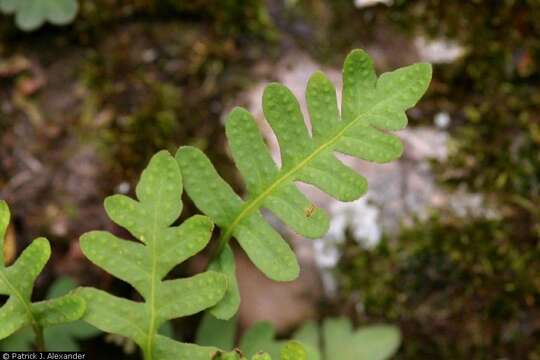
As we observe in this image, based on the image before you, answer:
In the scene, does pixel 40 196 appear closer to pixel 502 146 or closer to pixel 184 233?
pixel 184 233

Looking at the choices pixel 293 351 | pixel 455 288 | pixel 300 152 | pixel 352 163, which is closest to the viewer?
pixel 293 351

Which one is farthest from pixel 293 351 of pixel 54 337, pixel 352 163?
pixel 352 163

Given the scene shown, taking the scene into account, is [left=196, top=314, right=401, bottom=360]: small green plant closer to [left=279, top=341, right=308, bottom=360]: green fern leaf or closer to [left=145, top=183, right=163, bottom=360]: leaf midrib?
[left=145, top=183, right=163, bottom=360]: leaf midrib

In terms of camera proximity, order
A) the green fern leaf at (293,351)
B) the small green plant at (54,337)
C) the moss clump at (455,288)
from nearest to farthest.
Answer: the green fern leaf at (293,351) → the small green plant at (54,337) → the moss clump at (455,288)

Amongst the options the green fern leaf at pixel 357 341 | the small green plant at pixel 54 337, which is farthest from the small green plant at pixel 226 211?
the green fern leaf at pixel 357 341

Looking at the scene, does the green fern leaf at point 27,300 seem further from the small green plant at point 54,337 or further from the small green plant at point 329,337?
the small green plant at point 329,337

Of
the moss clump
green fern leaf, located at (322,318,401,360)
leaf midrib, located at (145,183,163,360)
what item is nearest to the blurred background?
the moss clump

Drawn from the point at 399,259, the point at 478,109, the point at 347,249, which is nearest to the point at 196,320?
the point at 347,249

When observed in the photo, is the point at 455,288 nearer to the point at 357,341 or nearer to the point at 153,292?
the point at 357,341
